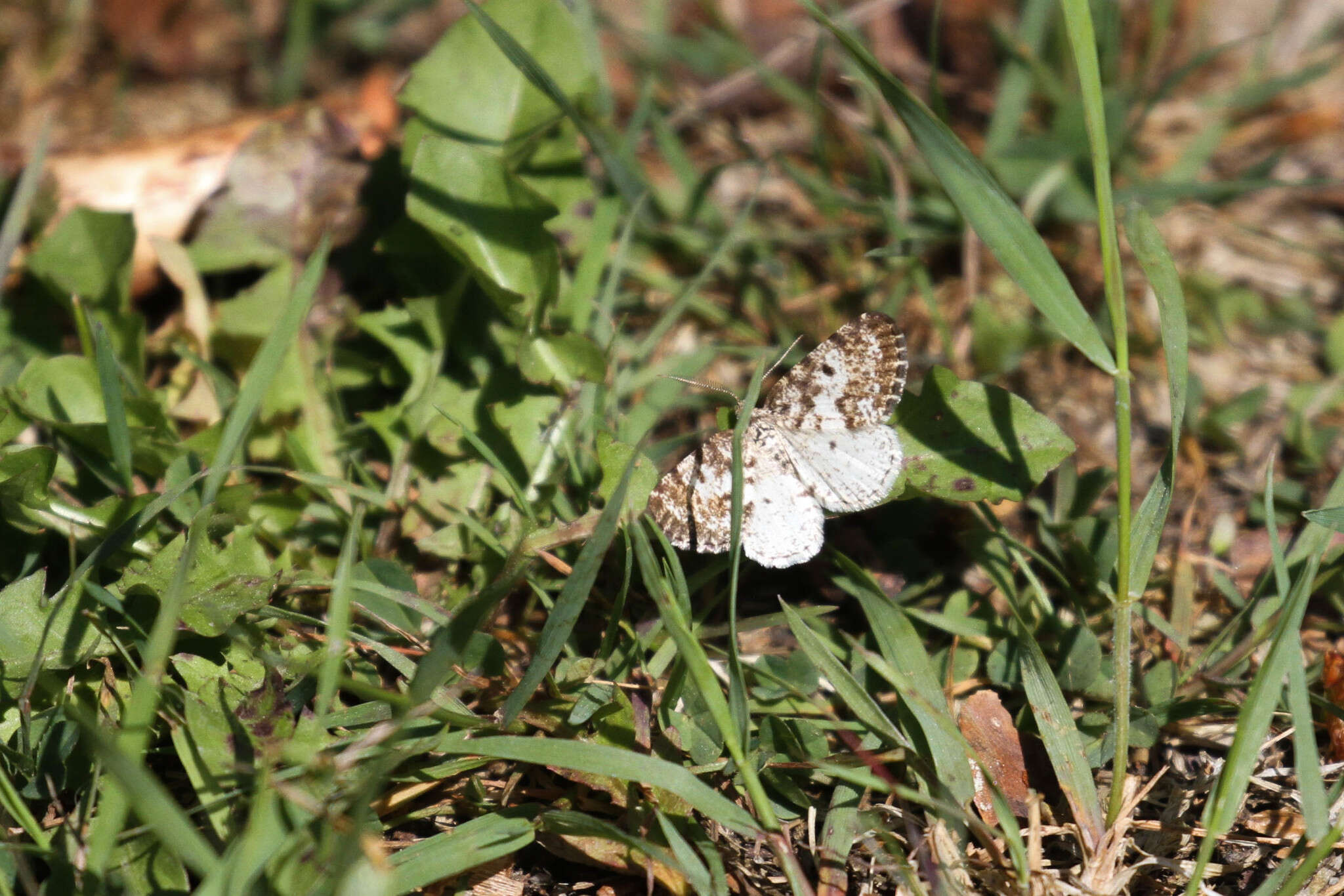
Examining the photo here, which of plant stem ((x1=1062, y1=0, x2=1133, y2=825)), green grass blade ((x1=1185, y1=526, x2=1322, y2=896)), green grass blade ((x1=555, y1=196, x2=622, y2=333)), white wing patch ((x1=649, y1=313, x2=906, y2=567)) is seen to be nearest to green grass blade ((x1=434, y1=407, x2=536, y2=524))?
white wing patch ((x1=649, y1=313, x2=906, y2=567))

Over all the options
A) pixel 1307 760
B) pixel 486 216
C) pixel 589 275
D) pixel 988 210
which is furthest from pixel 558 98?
pixel 1307 760

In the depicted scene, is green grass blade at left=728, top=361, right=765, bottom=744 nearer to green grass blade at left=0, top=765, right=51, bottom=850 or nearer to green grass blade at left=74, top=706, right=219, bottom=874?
green grass blade at left=74, top=706, right=219, bottom=874

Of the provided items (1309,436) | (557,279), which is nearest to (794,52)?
(557,279)

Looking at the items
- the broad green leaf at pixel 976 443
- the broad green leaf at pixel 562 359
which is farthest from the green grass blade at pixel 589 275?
the broad green leaf at pixel 976 443

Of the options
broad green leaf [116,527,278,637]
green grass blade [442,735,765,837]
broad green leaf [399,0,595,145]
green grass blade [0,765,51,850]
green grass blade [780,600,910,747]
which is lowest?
green grass blade [0,765,51,850]

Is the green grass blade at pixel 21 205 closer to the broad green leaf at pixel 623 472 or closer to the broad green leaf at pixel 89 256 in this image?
the broad green leaf at pixel 89 256
